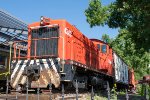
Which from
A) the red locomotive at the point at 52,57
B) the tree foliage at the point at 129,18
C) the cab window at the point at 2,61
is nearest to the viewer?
the red locomotive at the point at 52,57

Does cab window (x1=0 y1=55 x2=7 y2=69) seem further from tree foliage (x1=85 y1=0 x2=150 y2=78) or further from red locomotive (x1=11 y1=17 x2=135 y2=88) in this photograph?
tree foliage (x1=85 y1=0 x2=150 y2=78)

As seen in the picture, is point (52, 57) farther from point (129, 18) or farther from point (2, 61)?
point (129, 18)

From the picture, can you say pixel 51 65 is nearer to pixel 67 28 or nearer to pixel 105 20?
pixel 67 28

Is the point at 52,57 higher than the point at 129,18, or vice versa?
the point at 129,18

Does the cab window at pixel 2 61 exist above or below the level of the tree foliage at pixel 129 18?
below

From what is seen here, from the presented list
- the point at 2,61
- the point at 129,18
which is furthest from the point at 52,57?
the point at 129,18

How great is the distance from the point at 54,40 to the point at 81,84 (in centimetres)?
283

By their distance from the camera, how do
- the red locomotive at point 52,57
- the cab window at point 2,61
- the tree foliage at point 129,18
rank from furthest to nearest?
the cab window at point 2,61
the tree foliage at point 129,18
the red locomotive at point 52,57

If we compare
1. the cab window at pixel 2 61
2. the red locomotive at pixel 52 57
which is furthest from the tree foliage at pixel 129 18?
the cab window at pixel 2 61

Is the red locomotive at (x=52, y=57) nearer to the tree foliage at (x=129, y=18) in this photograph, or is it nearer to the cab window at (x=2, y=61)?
the tree foliage at (x=129, y=18)

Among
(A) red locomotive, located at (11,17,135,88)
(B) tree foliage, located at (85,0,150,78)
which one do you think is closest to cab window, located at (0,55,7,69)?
(A) red locomotive, located at (11,17,135,88)

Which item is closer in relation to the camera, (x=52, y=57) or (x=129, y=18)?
(x=52, y=57)

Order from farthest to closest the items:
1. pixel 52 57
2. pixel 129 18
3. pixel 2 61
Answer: pixel 2 61, pixel 129 18, pixel 52 57

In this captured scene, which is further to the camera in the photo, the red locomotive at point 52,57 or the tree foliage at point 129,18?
the tree foliage at point 129,18
